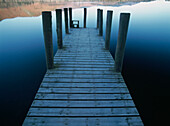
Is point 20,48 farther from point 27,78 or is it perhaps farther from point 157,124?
point 157,124

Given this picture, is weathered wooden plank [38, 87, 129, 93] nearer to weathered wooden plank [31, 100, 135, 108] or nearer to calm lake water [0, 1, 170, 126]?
weathered wooden plank [31, 100, 135, 108]

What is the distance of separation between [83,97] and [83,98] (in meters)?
0.04

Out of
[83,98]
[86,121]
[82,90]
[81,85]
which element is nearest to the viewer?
[86,121]

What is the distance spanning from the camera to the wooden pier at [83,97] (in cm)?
271

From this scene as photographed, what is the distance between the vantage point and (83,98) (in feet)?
10.6

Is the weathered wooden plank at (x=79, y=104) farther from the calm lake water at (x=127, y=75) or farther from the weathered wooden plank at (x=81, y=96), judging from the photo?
the calm lake water at (x=127, y=75)

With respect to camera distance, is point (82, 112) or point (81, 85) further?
point (81, 85)

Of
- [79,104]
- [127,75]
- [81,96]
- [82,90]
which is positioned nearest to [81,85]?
[82,90]

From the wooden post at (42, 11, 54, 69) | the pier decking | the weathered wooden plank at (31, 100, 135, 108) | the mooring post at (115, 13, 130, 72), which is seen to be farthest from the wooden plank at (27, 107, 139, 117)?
the wooden post at (42, 11, 54, 69)

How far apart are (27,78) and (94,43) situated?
3.86m

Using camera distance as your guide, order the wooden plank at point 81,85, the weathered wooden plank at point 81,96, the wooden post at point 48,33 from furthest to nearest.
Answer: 1. the wooden post at point 48,33
2. the wooden plank at point 81,85
3. the weathered wooden plank at point 81,96

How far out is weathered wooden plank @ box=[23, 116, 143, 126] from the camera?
8.63 ft

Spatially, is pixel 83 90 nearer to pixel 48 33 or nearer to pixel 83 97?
pixel 83 97

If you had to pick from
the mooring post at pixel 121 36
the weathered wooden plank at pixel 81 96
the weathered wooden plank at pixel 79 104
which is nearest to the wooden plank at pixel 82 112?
the weathered wooden plank at pixel 79 104
